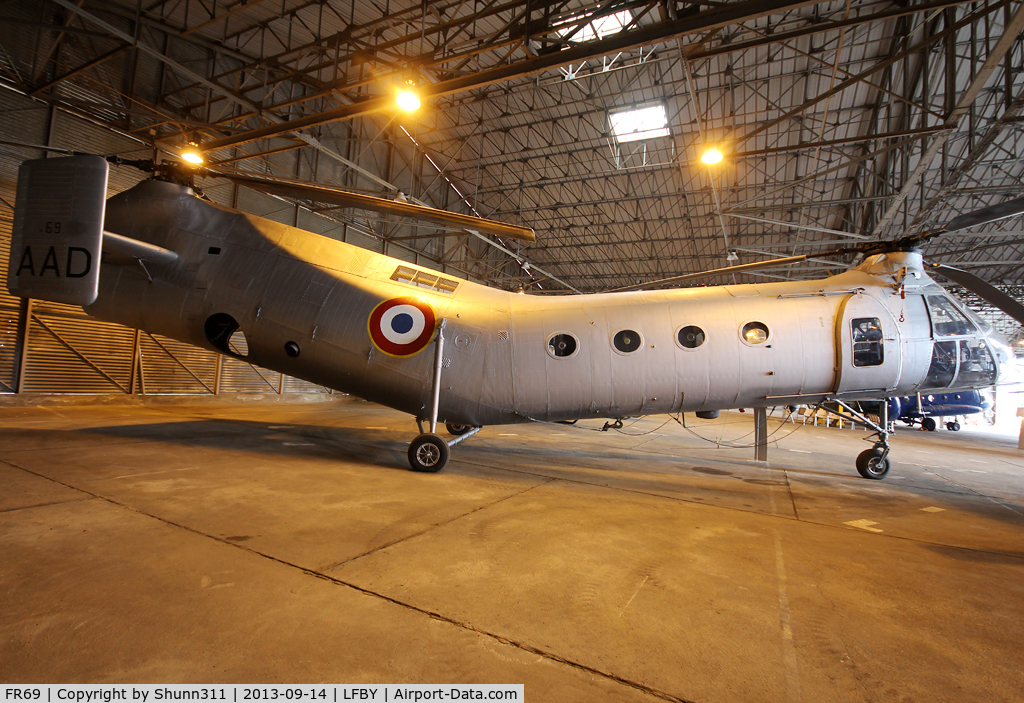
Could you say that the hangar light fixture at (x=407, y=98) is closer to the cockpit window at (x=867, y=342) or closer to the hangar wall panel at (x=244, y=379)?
the cockpit window at (x=867, y=342)

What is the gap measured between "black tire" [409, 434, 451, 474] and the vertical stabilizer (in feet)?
16.9

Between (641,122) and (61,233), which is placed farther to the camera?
(641,122)

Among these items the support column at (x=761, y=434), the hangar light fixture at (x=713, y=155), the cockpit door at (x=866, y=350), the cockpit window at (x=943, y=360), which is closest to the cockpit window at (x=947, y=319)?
the cockpit window at (x=943, y=360)

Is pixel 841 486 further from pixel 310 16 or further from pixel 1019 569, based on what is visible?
pixel 310 16

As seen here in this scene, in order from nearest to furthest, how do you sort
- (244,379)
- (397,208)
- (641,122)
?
(397,208), (244,379), (641,122)

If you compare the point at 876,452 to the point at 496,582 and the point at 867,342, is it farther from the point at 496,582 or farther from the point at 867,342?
the point at 496,582

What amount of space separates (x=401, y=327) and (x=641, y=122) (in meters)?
20.2

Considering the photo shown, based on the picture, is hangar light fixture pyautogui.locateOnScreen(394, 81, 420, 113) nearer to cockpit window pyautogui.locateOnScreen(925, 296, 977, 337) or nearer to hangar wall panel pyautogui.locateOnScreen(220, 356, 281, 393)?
cockpit window pyautogui.locateOnScreen(925, 296, 977, 337)

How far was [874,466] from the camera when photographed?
9148 millimetres

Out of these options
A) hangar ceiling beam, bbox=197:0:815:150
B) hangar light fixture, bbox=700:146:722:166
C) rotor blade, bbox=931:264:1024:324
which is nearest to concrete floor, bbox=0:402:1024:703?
rotor blade, bbox=931:264:1024:324

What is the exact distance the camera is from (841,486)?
8203 mm

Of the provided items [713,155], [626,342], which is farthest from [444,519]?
[713,155]

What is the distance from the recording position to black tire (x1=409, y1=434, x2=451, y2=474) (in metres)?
7.37

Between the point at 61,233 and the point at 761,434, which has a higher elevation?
the point at 61,233
